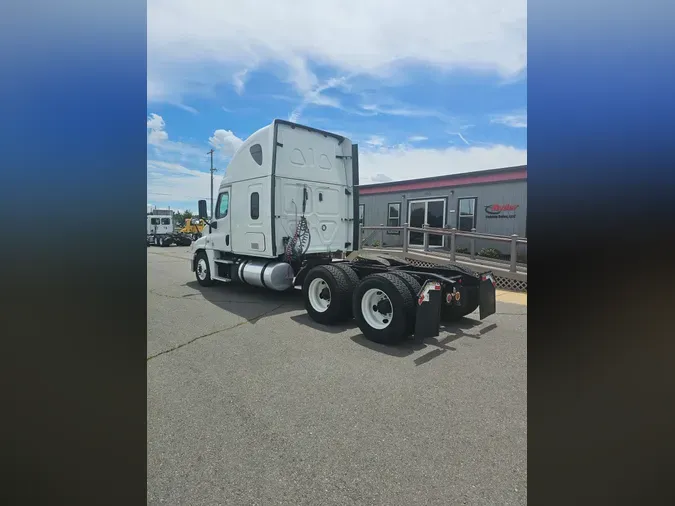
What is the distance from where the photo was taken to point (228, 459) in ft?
7.87

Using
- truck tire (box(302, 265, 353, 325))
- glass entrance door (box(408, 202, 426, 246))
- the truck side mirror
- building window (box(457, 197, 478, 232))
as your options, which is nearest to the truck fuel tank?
truck tire (box(302, 265, 353, 325))

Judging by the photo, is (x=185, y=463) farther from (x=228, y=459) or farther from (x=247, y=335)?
(x=247, y=335)

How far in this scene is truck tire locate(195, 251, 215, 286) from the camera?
934 centimetres

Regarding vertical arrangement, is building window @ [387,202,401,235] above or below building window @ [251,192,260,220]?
above

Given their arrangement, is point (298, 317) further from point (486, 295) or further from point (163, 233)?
point (163, 233)

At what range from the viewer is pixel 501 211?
44.1 ft

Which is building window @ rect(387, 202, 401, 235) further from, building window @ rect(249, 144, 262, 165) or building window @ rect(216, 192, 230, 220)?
building window @ rect(249, 144, 262, 165)

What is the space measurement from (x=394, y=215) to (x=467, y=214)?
3.55 m

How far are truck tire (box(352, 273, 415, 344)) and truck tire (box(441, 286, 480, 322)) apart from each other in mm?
1055

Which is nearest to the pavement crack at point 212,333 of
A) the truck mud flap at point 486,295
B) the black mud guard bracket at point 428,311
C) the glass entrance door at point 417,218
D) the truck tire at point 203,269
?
the black mud guard bracket at point 428,311

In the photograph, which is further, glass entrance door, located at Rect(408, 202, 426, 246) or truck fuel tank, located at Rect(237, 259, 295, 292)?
glass entrance door, located at Rect(408, 202, 426, 246)

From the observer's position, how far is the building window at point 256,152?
7359mm

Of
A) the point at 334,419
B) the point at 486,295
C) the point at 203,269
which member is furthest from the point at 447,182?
the point at 334,419
